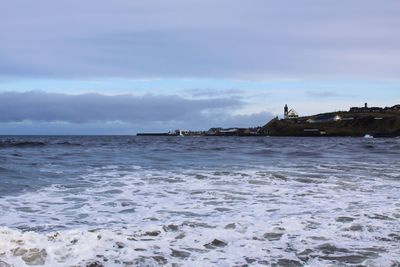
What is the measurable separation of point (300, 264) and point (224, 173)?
12052 millimetres

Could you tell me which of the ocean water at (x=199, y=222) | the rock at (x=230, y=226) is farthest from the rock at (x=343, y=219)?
the rock at (x=230, y=226)

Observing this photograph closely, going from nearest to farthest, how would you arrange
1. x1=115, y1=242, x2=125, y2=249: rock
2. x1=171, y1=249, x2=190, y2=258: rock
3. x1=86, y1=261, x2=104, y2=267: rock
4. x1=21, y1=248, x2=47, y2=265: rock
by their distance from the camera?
x1=86, y1=261, x2=104, y2=267: rock, x1=21, y1=248, x2=47, y2=265: rock, x1=171, y1=249, x2=190, y2=258: rock, x1=115, y1=242, x2=125, y2=249: rock

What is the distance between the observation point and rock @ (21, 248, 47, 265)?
22.5ft

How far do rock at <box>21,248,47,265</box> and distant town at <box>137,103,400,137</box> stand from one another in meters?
128

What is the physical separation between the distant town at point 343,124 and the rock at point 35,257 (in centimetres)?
12750

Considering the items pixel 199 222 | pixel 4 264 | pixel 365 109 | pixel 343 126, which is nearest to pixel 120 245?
pixel 4 264

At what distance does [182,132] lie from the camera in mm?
195625

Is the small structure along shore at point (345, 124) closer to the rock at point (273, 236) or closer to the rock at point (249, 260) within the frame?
the rock at point (273, 236)

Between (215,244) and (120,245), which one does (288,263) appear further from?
(120,245)

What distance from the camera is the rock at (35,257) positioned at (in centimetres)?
686

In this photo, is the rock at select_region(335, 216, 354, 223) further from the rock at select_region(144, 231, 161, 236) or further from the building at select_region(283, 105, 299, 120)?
the building at select_region(283, 105, 299, 120)

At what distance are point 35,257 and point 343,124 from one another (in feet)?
486

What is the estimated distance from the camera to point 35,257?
7047mm

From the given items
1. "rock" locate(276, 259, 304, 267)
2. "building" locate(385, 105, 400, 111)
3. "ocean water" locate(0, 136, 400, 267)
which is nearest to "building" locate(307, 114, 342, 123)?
"building" locate(385, 105, 400, 111)
